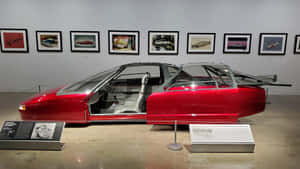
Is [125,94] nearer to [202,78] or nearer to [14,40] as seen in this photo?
[202,78]

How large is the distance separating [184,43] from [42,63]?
12.6ft

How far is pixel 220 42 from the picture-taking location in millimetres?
6105

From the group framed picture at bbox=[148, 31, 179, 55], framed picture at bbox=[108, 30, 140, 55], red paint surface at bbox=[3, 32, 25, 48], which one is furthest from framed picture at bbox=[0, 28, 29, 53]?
framed picture at bbox=[148, 31, 179, 55]

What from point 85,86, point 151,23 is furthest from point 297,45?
point 85,86

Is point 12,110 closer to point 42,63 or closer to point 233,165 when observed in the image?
point 42,63

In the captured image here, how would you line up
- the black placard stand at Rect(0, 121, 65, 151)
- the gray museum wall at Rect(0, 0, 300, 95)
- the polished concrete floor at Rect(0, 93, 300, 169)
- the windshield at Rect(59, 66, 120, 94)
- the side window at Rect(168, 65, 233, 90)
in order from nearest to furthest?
the polished concrete floor at Rect(0, 93, 300, 169) → the black placard stand at Rect(0, 121, 65, 151) → the side window at Rect(168, 65, 233, 90) → the windshield at Rect(59, 66, 120, 94) → the gray museum wall at Rect(0, 0, 300, 95)

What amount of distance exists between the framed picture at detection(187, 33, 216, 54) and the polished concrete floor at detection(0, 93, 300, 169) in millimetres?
2515

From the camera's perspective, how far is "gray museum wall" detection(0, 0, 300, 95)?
5922 millimetres

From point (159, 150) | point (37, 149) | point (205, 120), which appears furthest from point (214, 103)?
point (37, 149)

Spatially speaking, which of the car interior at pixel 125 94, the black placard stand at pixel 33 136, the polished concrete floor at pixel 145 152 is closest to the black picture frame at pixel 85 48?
the car interior at pixel 125 94

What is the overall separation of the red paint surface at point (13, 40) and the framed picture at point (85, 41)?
1.34 meters

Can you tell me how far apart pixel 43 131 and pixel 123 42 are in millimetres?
3478

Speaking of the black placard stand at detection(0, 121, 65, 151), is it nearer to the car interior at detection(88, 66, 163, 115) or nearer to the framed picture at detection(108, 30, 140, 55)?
the car interior at detection(88, 66, 163, 115)

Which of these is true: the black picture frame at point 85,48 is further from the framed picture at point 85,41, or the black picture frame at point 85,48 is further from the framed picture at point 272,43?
the framed picture at point 272,43
